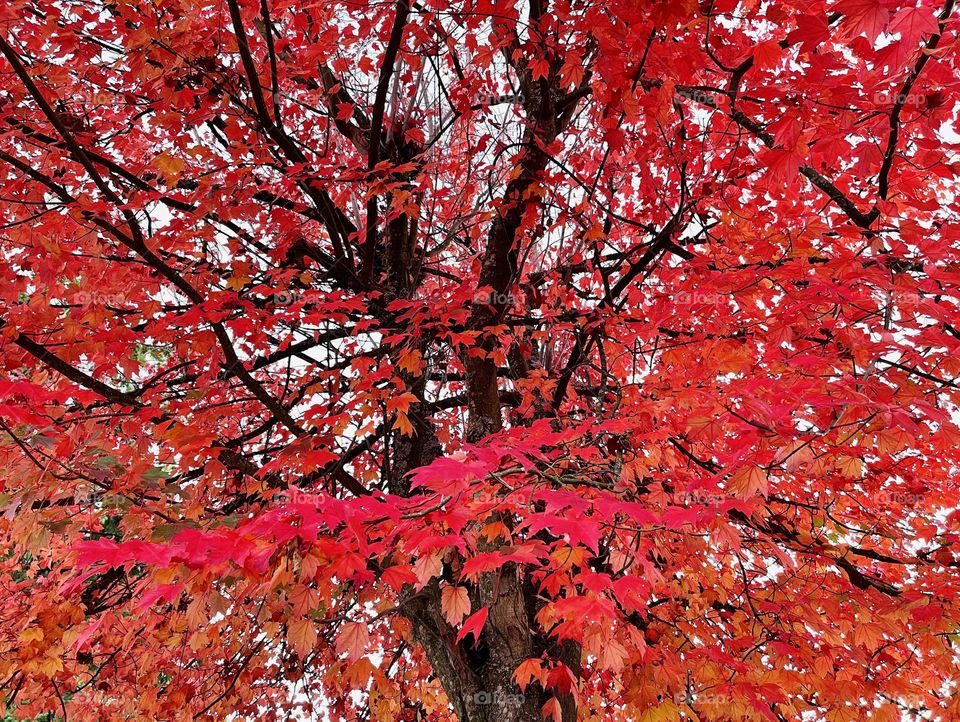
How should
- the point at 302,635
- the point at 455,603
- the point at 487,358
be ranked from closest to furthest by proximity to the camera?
the point at 302,635 < the point at 455,603 < the point at 487,358

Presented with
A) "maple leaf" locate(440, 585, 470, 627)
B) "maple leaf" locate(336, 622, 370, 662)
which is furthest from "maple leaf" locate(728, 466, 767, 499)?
"maple leaf" locate(336, 622, 370, 662)

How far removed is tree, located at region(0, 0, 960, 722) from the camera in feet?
9.45

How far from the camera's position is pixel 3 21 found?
3963 millimetres

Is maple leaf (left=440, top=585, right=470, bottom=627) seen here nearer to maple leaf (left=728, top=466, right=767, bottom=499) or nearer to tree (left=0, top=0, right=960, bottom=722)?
tree (left=0, top=0, right=960, bottom=722)

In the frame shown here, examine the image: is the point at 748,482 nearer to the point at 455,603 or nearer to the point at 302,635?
the point at 455,603

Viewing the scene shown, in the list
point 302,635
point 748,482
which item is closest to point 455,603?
point 302,635

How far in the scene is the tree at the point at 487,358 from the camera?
288 centimetres

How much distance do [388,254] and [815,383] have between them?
4.82 m

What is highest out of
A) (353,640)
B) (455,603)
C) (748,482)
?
(748,482)

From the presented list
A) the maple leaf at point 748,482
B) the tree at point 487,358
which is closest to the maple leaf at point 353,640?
the tree at point 487,358

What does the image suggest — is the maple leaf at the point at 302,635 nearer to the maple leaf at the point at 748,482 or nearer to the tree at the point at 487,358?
the tree at the point at 487,358

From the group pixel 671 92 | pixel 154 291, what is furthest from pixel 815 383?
pixel 154 291

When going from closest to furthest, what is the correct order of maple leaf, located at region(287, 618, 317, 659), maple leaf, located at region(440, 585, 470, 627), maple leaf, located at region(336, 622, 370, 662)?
maple leaf, located at region(287, 618, 317, 659) < maple leaf, located at region(336, 622, 370, 662) < maple leaf, located at region(440, 585, 470, 627)

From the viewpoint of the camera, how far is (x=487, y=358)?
5.43m
